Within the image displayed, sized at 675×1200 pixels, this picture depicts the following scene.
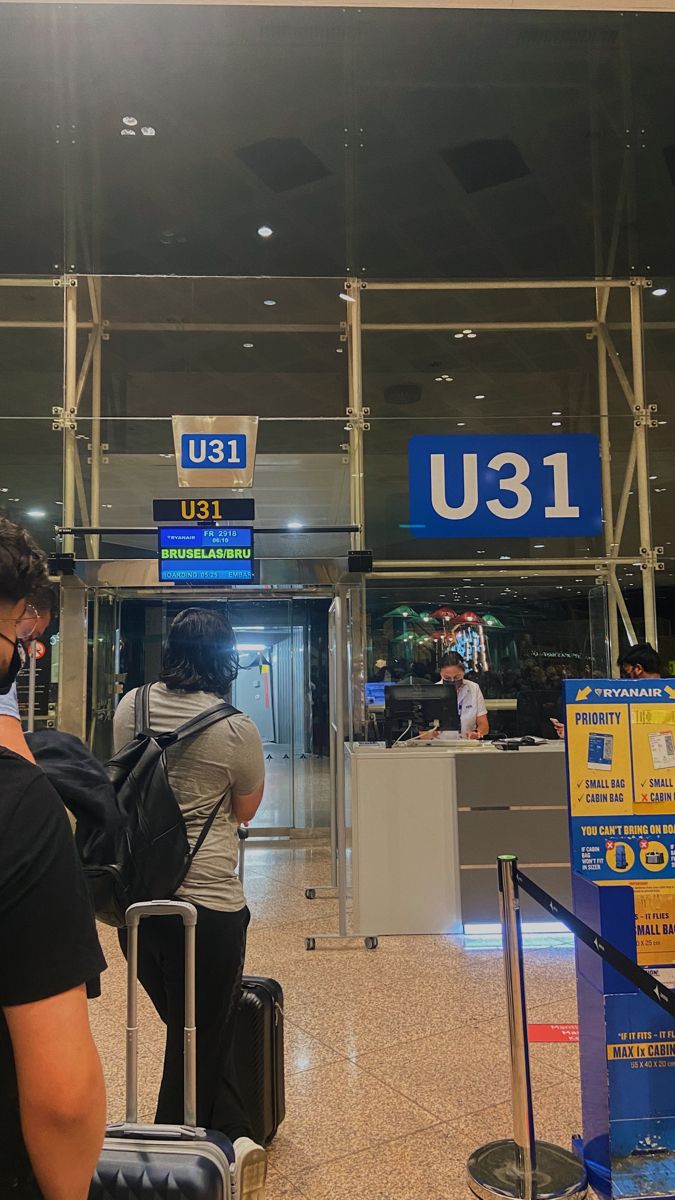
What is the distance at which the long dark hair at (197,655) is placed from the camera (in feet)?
7.60

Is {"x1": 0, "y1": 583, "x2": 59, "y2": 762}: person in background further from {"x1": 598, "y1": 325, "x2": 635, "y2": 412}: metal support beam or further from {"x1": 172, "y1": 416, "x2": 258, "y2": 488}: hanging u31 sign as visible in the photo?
{"x1": 598, "y1": 325, "x2": 635, "y2": 412}: metal support beam

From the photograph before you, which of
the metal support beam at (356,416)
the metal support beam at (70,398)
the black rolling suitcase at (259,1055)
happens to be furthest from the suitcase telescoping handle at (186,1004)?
the metal support beam at (70,398)

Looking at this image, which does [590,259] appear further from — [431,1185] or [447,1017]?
[431,1185]

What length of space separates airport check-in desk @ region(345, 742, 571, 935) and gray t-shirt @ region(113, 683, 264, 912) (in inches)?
116

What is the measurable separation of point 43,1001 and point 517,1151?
2.24m

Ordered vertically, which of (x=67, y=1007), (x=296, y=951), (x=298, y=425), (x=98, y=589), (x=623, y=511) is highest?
(x=298, y=425)

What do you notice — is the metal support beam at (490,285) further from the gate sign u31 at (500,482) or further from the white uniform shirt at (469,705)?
the white uniform shirt at (469,705)

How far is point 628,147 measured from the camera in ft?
19.4

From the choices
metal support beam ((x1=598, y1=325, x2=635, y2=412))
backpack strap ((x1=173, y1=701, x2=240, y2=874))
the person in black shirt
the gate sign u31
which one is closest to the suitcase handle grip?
backpack strap ((x1=173, y1=701, x2=240, y2=874))

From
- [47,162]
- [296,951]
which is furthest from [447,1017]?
[47,162]

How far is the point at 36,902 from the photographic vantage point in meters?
0.84

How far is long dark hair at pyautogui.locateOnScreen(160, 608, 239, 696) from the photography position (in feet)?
7.60

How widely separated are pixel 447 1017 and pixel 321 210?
5.87 metres

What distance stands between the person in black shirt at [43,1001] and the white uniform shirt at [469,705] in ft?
19.7
